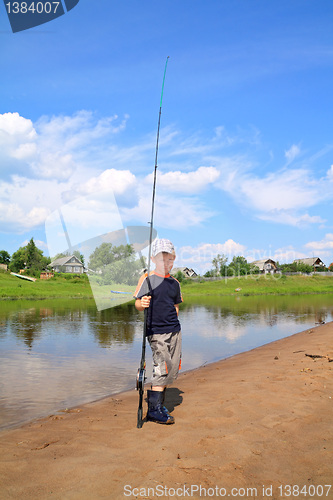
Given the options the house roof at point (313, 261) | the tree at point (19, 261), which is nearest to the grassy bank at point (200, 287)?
the tree at point (19, 261)

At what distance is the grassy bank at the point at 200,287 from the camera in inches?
1753

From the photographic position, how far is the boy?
4.85 m

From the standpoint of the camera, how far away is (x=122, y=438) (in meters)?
4.30

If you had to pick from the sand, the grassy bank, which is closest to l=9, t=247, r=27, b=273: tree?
the grassy bank

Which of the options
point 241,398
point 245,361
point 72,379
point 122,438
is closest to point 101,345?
point 72,379

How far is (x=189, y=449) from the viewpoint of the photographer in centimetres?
390

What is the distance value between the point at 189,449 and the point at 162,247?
242 centimetres

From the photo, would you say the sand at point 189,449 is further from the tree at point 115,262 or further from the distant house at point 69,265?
the distant house at point 69,265

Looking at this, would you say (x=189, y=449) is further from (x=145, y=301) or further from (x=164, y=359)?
(x=145, y=301)

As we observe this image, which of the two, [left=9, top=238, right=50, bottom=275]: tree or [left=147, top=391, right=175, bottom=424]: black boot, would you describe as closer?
[left=147, top=391, right=175, bottom=424]: black boot

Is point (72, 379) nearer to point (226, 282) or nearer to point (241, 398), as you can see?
point (241, 398)

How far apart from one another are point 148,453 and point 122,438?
0.58 m

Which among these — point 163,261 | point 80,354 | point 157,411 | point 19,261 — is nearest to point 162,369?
point 157,411

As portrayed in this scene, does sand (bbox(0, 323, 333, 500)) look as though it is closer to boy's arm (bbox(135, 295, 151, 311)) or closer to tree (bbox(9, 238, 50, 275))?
boy's arm (bbox(135, 295, 151, 311))
